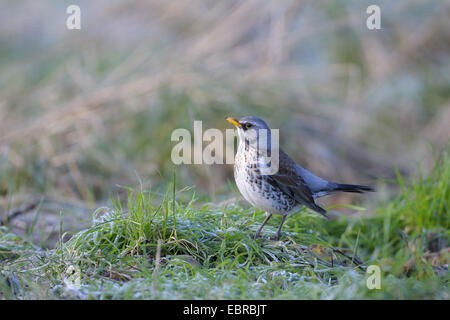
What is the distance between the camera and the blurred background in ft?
22.4

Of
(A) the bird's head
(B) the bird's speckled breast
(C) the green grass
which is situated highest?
(A) the bird's head

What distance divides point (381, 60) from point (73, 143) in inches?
238

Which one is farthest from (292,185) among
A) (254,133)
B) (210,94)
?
(210,94)

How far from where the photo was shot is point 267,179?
430 cm

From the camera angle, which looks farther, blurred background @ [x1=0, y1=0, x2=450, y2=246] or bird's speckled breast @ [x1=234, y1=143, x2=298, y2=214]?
blurred background @ [x1=0, y1=0, x2=450, y2=246]

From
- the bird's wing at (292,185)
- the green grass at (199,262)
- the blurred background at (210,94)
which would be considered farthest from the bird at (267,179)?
the blurred background at (210,94)

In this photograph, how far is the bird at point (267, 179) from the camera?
4223 mm

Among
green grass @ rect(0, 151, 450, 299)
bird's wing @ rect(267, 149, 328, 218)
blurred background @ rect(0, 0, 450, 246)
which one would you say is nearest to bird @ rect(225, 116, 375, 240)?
bird's wing @ rect(267, 149, 328, 218)

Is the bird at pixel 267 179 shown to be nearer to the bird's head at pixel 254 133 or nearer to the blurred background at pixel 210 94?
the bird's head at pixel 254 133

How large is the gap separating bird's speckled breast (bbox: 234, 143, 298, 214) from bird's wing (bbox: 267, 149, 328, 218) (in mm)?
44

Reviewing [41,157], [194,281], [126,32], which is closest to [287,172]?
[194,281]

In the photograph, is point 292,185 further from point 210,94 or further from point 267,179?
point 210,94

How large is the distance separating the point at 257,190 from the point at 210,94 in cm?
339

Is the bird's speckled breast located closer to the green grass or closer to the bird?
the bird
